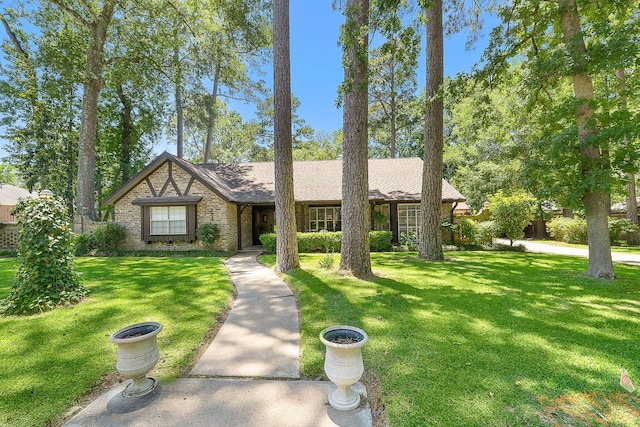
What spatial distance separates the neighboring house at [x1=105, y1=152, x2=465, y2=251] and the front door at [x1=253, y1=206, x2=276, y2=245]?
0.24m

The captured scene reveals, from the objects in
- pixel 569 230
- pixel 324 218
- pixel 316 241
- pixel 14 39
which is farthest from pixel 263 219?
pixel 569 230

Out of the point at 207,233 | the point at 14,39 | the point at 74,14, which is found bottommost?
the point at 207,233

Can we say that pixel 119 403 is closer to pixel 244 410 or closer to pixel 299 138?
pixel 244 410

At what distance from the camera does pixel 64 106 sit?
57.7 ft

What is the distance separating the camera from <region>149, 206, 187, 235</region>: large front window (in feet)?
42.5

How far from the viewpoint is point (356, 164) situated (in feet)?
22.0

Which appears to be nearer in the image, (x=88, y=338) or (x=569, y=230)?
(x=88, y=338)

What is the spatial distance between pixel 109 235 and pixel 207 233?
180 inches

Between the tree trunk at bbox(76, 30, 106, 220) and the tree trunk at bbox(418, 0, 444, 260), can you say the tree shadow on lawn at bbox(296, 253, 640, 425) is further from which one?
the tree trunk at bbox(76, 30, 106, 220)

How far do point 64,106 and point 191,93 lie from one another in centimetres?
830

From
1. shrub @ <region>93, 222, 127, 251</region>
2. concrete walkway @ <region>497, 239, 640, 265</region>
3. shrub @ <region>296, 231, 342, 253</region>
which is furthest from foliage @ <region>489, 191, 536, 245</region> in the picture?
shrub @ <region>93, 222, 127, 251</region>

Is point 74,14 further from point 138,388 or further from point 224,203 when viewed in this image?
point 138,388

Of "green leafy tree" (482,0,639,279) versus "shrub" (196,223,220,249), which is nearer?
"green leafy tree" (482,0,639,279)

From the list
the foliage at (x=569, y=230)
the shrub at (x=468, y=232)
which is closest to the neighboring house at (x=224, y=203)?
the shrub at (x=468, y=232)
